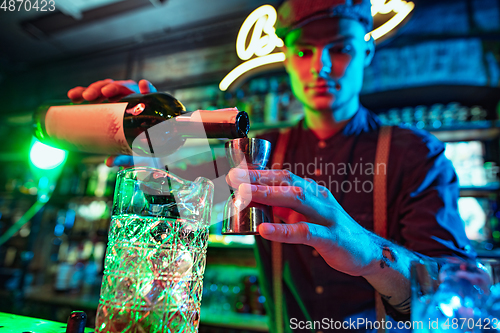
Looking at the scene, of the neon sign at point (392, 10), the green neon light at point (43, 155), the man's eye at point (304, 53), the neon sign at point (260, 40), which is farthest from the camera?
the green neon light at point (43, 155)

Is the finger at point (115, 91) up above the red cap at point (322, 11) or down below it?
below

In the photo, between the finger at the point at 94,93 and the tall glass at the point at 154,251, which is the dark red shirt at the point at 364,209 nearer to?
the tall glass at the point at 154,251

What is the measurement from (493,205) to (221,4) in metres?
2.78

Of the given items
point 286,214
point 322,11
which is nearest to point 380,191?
point 286,214

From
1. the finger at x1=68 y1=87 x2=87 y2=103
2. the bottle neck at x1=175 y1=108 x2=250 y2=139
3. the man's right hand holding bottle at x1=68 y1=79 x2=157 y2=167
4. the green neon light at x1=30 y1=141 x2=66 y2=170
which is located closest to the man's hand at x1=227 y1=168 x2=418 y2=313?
the bottle neck at x1=175 y1=108 x2=250 y2=139

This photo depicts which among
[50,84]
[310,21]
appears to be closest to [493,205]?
[310,21]

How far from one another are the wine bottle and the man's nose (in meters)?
0.54

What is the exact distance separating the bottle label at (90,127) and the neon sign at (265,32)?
1177 mm

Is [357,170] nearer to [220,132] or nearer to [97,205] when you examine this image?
[220,132]

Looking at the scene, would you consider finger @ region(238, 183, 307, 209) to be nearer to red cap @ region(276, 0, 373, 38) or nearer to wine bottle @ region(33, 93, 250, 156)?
wine bottle @ region(33, 93, 250, 156)

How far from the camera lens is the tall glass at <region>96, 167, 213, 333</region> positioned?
47cm

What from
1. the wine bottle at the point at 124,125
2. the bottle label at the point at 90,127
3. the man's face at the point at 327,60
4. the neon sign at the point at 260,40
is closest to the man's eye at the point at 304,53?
the man's face at the point at 327,60

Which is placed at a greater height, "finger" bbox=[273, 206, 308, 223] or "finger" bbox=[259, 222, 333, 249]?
"finger" bbox=[273, 206, 308, 223]

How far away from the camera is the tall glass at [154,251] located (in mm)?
466
